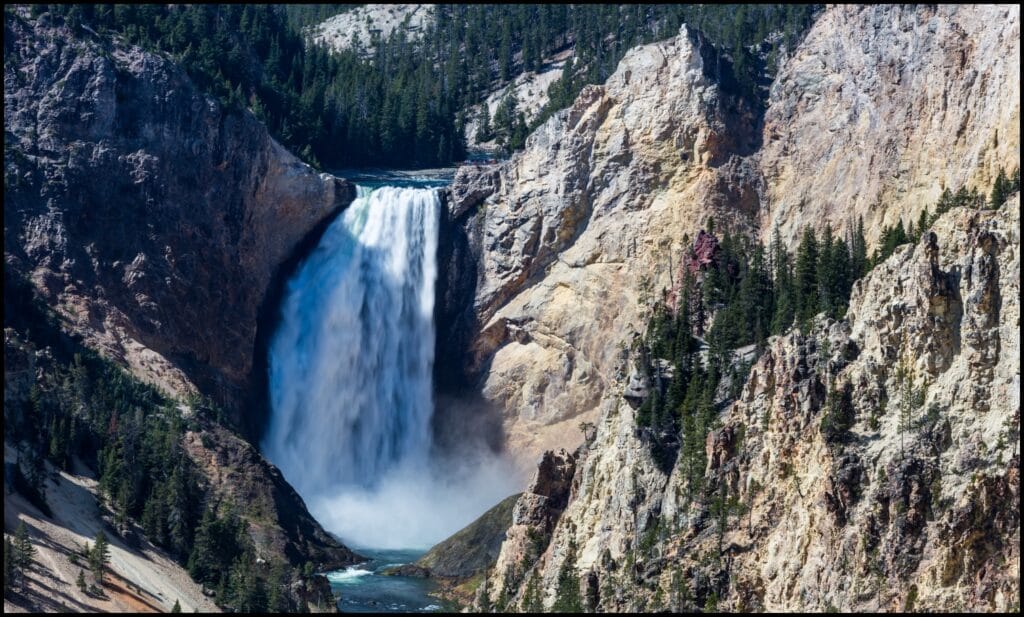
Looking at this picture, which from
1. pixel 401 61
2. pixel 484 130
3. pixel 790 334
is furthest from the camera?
pixel 401 61

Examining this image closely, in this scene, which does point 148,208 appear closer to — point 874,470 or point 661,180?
point 661,180

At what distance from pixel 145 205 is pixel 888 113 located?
2137 inches

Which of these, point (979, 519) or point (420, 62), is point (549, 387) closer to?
point (979, 519)

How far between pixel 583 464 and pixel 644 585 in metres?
16.3

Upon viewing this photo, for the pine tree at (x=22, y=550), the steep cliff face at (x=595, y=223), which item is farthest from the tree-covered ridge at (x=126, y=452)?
the steep cliff face at (x=595, y=223)

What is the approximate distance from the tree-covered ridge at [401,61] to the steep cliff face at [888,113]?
5.97 meters

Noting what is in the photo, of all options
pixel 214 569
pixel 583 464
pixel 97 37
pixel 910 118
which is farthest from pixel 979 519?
pixel 97 37

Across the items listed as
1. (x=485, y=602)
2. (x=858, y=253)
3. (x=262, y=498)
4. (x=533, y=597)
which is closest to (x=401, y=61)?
(x=262, y=498)

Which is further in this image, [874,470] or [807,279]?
[807,279]

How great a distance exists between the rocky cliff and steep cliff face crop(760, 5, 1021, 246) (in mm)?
179

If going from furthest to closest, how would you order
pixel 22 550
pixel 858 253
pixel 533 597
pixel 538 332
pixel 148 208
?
pixel 148 208 < pixel 538 332 < pixel 858 253 < pixel 533 597 < pixel 22 550

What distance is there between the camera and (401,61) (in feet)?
639

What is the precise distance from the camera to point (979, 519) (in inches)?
3408

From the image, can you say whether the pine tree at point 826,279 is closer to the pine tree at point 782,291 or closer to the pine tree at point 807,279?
the pine tree at point 807,279
